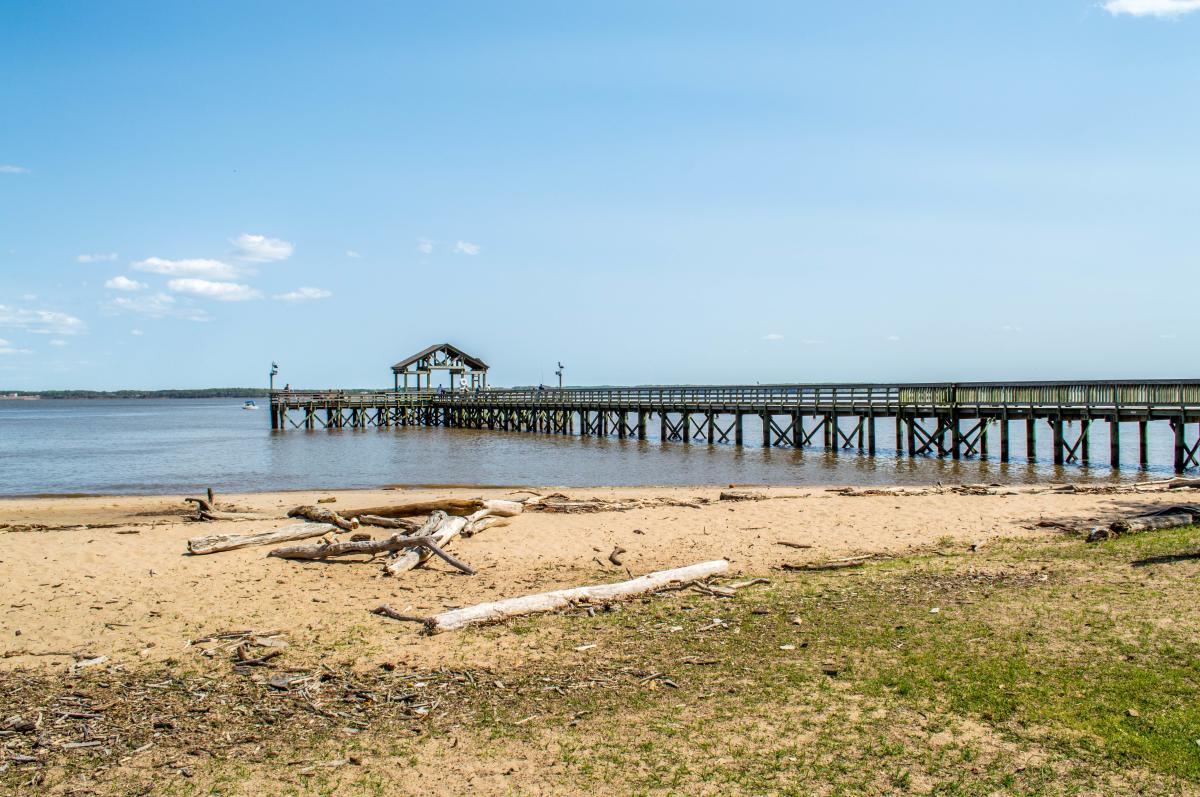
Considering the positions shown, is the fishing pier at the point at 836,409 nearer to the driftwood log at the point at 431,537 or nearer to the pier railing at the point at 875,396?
the pier railing at the point at 875,396

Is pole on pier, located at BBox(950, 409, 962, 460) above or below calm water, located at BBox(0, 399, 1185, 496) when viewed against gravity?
above

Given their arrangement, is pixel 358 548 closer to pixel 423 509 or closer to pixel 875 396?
pixel 423 509

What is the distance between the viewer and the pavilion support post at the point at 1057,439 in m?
29.9

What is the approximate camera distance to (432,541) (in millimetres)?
11969

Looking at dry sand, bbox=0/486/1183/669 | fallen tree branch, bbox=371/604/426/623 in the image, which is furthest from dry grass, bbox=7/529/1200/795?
fallen tree branch, bbox=371/604/426/623

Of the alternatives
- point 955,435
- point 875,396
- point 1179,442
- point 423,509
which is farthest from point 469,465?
point 1179,442

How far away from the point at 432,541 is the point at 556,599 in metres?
3.31

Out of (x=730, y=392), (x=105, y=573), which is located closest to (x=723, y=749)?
(x=105, y=573)

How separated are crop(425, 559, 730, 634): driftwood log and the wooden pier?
2310cm

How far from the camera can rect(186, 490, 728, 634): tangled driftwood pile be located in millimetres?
9055

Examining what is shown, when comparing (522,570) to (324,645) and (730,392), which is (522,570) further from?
(730,392)

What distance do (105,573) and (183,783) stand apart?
7.12 metres

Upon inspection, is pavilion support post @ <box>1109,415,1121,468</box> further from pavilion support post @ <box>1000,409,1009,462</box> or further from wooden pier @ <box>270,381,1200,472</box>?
pavilion support post @ <box>1000,409,1009,462</box>

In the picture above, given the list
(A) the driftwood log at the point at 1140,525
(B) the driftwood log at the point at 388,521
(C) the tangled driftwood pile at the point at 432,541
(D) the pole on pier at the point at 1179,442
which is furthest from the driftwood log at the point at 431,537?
(D) the pole on pier at the point at 1179,442
